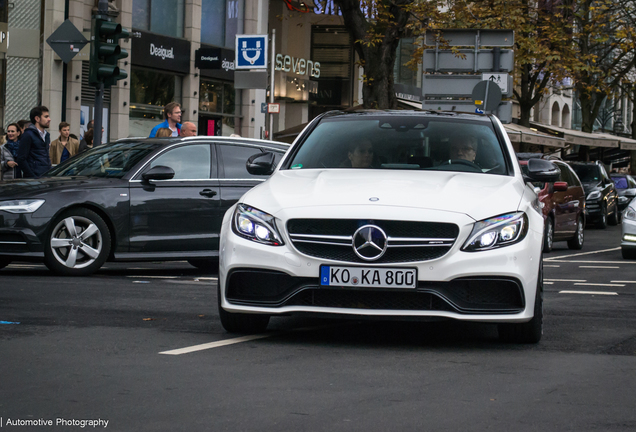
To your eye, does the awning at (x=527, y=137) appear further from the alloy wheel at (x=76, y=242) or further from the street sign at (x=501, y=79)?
the alloy wheel at (x=76, y=242)

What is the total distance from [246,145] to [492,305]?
6.43m

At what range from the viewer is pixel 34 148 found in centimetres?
1456

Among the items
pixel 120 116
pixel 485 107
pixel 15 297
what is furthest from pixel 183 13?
pixel 15 297

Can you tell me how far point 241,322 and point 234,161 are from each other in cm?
537

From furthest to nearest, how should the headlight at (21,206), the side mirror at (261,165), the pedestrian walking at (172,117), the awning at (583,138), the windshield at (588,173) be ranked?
the awning at (583,138) → the windshield at (588,173) → the pedestrian walking at (172,117) → the headlight at (21,206) → the side mirror at (261,165)

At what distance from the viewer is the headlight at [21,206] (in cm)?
1066

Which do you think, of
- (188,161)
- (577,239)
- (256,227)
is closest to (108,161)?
(188,161)

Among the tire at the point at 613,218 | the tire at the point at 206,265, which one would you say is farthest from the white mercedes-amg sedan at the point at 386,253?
the tire at the point at 613,218

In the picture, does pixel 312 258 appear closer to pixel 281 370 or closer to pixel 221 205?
pixel 281 370

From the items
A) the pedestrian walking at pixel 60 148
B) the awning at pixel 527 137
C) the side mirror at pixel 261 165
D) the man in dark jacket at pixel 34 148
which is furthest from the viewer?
the awning at pixel 527 137

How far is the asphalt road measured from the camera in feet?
15.1

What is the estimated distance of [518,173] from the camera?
753 centimetres

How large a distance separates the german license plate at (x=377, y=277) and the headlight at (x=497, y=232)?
0.37 metres

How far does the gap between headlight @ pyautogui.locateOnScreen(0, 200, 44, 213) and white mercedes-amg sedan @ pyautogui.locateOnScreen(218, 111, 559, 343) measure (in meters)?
4.35
